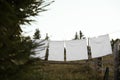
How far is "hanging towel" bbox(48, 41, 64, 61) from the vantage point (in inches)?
601

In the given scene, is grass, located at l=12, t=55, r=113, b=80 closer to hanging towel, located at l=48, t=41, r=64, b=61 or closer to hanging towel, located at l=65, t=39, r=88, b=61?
hanging towel, located at l=48, t=41, r=64, b=61

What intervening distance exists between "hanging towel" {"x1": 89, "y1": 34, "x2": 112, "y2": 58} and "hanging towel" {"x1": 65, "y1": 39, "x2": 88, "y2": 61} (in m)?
0.48

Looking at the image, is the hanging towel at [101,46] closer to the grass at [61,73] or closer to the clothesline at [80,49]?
the clothesline at [80,49]

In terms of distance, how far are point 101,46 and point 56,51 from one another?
2.63 m

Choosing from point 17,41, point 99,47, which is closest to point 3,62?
point 17,41

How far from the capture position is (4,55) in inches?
98.0

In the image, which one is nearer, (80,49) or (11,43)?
(11,43)

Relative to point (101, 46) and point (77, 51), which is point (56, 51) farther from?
point (101, 46)

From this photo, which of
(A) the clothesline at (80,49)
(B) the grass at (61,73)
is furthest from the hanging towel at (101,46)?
(B) the grass at (61,73)

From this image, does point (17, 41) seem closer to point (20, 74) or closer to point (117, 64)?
point (20, 74)

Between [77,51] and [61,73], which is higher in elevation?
[77,51]

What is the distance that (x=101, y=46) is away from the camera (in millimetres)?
14867

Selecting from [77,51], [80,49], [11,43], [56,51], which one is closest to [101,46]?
[80,49]

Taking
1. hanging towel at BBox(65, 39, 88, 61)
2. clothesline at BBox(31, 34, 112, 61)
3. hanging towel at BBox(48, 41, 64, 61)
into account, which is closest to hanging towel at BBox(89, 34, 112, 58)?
clothesline at BBox(31, 34, 112, 61)
